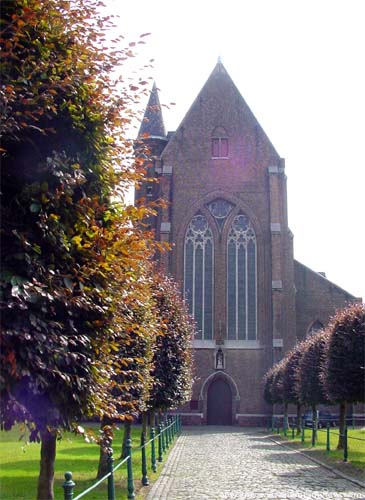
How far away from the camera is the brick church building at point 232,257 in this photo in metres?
40.5

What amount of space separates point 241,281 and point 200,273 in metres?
2.80

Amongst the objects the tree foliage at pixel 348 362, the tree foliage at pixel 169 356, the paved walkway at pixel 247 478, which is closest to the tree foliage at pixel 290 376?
the paved walkway at pixel 247 478

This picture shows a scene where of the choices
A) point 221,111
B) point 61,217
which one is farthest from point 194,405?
point 61,217

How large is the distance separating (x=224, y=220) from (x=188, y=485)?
30.6m

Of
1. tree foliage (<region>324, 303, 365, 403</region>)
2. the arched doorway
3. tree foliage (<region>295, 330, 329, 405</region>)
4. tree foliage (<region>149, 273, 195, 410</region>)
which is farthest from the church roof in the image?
tree foliage (<region>324, 303, 365, 403</region>)

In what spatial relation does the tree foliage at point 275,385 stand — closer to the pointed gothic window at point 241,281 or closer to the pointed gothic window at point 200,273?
the pointed gothic window at point 241,281

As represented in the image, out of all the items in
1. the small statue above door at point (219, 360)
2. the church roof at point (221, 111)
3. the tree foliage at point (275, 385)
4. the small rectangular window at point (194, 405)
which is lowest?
the small rectangular window at point (194, 405)

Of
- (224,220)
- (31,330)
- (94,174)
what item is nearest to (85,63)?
(94,174)

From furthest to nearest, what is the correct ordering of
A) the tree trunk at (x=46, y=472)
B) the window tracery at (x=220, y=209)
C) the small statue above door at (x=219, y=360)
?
the window tracery at (x=220, y=209)
the small statue above door at (x=219, y=360)
the tree trunk at (x=46, y=472)

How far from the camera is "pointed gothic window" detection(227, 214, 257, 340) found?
41312 millimetres

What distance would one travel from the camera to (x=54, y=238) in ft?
17.2

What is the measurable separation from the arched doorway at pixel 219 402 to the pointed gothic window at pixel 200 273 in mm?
3162

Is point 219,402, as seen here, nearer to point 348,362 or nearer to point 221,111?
point 221,111

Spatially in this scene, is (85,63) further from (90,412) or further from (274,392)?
(274,392)
